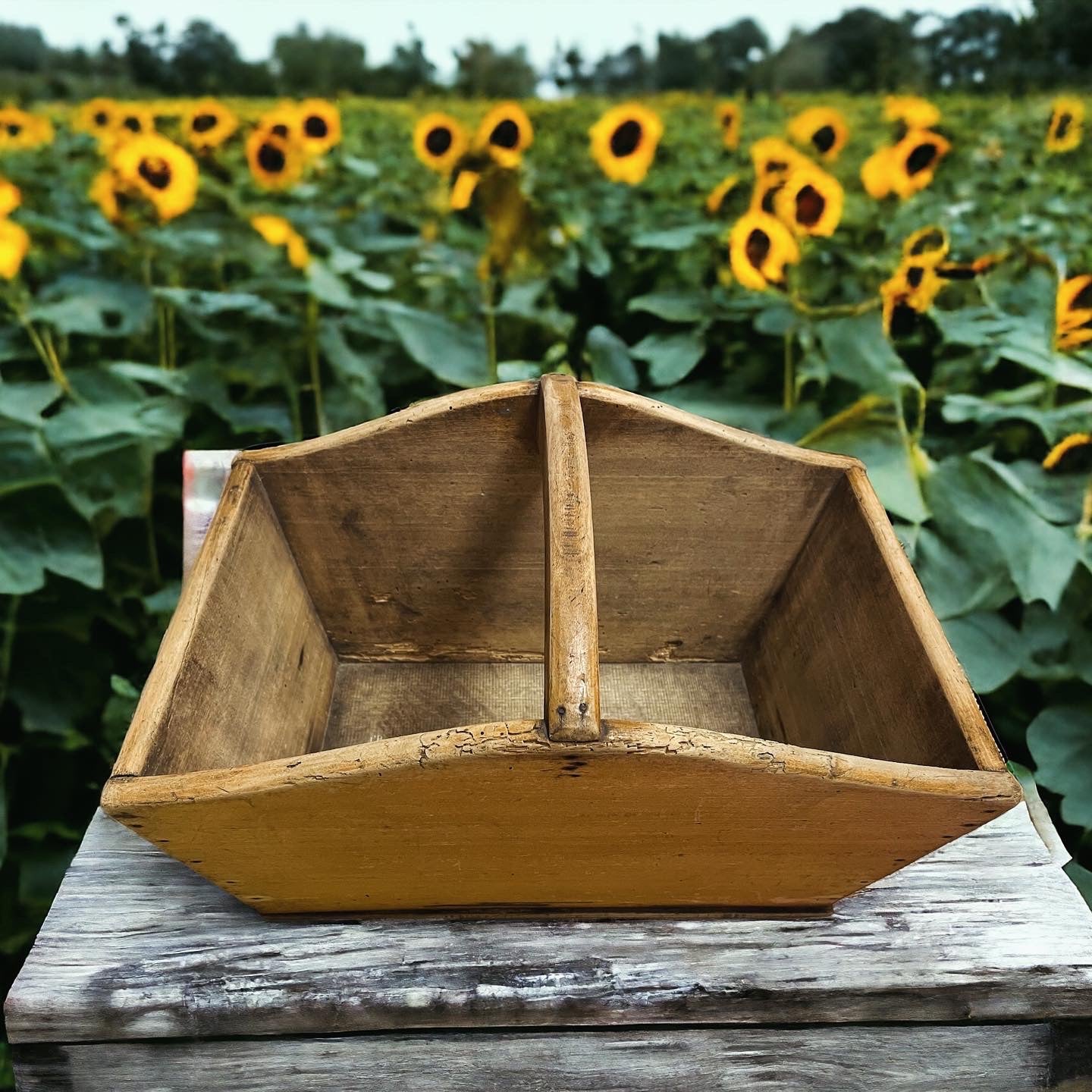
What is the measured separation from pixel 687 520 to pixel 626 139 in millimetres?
840

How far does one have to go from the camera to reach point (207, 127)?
160cm

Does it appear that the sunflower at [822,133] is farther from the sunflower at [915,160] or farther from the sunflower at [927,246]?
the sunflower at [927,246]

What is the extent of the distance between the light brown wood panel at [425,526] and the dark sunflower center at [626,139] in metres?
0.82

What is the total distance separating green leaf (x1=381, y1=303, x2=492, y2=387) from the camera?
1.46 meters

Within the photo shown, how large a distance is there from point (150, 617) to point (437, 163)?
886mm

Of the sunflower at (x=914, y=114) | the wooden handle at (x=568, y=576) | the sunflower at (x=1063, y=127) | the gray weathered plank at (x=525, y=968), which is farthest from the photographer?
the sunflower at (x=1063, y=127)

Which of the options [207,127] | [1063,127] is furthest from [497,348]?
[1063,127]

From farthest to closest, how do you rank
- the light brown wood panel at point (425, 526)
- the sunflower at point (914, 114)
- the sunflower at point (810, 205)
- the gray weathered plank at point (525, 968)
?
the sunflower at point (914, 114) → the sunflower at point (810, 205) → the light brown wood panel at point (425, 526) → the gray weathered plank at point (525, 968)

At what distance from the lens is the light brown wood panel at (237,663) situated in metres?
0.70

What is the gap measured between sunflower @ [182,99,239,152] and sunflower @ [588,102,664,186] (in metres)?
0.61

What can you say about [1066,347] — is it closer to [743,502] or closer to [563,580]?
[743,502]

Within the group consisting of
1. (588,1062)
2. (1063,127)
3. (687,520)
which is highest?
(1063,127)

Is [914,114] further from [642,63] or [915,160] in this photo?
[642,63]

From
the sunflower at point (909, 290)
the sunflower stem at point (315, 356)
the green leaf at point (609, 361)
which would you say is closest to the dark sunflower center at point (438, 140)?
the sunflower stem at point (315, 356)
